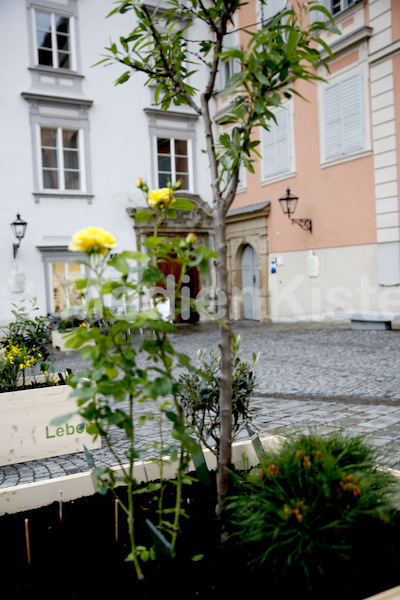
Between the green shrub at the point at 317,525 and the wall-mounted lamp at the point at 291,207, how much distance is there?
1160 centimetres

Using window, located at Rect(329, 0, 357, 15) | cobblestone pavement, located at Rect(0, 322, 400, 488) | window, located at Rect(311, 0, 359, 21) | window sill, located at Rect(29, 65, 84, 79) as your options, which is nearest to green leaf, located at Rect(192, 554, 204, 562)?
→ cobblestone pavement, located at Rect(0, 322, 400, 488)

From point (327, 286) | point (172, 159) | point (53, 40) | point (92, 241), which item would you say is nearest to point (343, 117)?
point (327, 286)

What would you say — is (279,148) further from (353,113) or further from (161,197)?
(161,197)

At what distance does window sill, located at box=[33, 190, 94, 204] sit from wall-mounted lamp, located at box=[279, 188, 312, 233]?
5.00 meters

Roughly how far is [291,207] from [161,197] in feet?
38.9

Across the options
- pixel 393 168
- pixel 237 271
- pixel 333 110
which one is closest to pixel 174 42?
pixel 393 168

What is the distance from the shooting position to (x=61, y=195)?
13.5 meters

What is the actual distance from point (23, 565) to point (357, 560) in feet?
3.27

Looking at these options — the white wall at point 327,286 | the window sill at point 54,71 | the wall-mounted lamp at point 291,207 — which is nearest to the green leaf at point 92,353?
the white wall at point 327,286

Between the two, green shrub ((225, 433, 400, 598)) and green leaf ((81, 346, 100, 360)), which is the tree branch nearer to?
green leaf ((81, 346, 100, 360))

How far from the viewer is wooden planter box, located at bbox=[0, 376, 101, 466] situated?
3.86m

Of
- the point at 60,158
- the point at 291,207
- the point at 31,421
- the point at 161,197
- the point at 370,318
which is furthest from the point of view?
the point at 60,158

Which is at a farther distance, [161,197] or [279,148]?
[279,148]

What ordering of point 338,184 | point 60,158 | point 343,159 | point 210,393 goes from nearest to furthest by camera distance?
1. point 210,393
2. point 343,159
3. point 338,184
4. point 60,158
